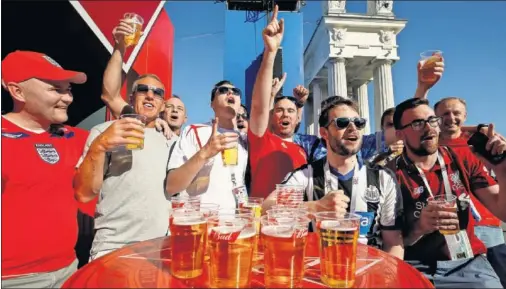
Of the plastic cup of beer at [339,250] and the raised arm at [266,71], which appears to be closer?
the plastic cup of beer at [339,250]

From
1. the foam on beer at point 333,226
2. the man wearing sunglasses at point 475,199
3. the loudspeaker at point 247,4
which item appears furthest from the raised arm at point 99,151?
the loudspeaker at point 247,4

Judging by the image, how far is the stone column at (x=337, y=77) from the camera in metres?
22.0

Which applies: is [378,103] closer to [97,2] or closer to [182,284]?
[97,2]

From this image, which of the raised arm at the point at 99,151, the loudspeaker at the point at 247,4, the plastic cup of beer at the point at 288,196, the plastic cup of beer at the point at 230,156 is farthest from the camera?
the loudspeaker at the point at 247,4

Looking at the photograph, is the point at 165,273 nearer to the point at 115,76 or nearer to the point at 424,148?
the point at 115,76

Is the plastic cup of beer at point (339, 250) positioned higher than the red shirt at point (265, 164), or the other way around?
the red shirt at point (265, 164)

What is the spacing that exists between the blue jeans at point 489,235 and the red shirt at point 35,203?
3722mm

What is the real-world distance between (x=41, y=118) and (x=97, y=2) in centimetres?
321

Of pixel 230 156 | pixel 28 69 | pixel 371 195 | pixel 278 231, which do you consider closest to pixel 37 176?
pixel 28 69

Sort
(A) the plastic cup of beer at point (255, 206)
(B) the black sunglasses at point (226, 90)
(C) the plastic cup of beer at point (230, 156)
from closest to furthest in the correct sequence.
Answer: (A) the plastic cup of beer at point (255, 206)
(C) the plastic cup of beer at point (230, 156)
(B) the black sunglasses at point (226, 90)

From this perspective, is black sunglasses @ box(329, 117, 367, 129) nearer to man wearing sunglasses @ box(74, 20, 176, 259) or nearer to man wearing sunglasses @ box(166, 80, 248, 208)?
man wearing sunglasses @ box(166, 80, 248, 208)

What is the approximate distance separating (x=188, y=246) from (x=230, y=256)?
0.20 m

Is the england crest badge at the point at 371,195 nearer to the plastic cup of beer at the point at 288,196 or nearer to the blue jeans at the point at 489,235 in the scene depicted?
the plastic cup of beer at the point at 288,196

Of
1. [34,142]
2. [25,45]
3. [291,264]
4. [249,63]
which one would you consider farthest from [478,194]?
[249,63]
